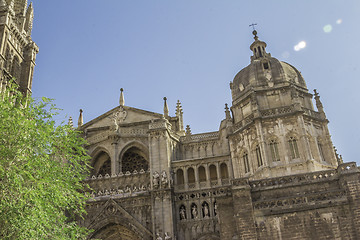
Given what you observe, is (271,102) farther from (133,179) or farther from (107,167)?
(107,167)

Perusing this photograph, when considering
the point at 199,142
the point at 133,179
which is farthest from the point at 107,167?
the point at 199,142

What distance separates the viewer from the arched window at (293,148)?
27.4m

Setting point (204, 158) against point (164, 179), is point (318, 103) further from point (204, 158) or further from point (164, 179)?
point (164, 179)

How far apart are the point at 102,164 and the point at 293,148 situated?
1536 cm

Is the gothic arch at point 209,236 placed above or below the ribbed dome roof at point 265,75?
below

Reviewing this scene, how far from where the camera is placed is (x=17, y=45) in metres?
39.9

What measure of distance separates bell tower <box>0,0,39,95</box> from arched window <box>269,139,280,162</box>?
76.0 ft

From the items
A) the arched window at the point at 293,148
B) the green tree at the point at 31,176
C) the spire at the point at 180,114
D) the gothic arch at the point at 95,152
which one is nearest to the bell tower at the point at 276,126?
the arched window at the point at 293,148

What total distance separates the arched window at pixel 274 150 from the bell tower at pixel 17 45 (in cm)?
2317

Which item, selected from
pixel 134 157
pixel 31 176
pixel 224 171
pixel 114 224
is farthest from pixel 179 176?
pixel 31 176

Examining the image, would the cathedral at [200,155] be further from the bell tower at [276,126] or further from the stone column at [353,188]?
the stone column at [353,188]

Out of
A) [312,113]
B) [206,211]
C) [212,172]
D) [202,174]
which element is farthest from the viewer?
[212,172]

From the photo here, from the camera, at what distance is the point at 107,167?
109 feet

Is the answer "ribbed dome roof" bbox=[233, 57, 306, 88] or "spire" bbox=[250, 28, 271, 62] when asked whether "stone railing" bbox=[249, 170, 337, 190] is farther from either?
"spire" bbox=[250, 28, 271, 62]
